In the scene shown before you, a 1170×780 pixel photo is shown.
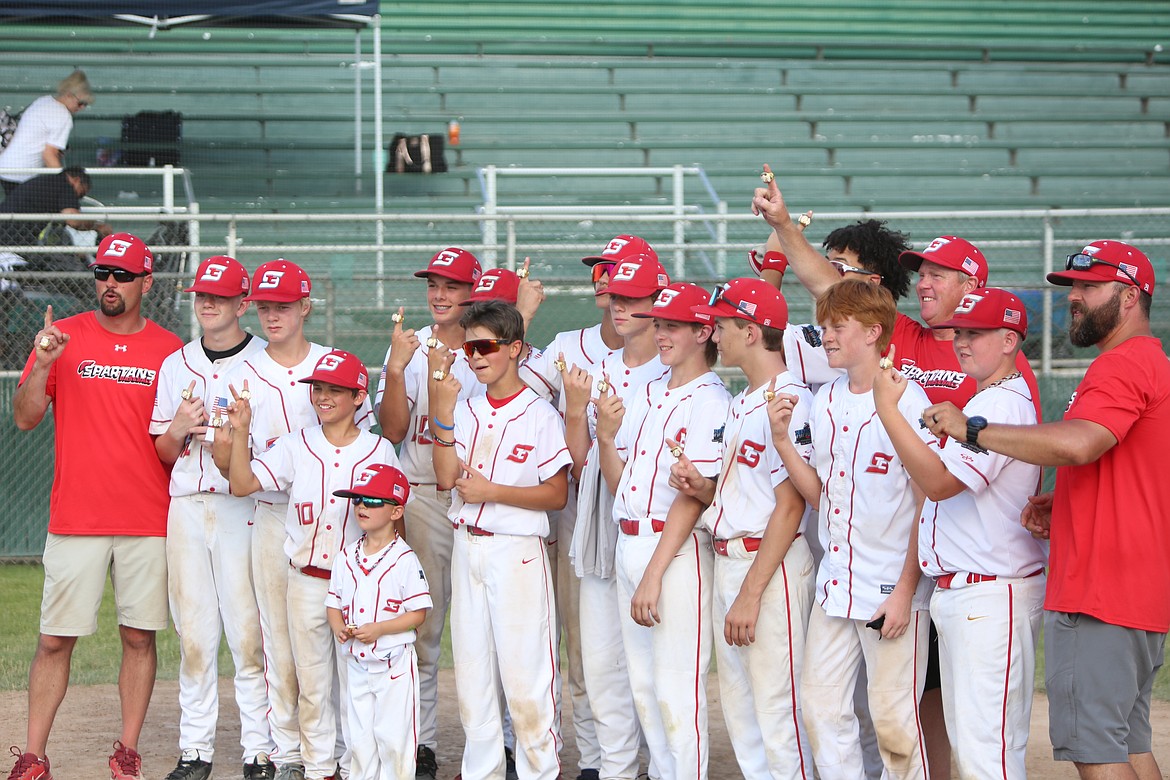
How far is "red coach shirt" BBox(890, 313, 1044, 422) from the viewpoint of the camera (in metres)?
4.31

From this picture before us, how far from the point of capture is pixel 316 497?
15.5 feet

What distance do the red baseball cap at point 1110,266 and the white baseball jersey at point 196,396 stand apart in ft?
9.66

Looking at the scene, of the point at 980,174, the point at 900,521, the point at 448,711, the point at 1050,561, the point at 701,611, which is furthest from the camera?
the point at 980,174

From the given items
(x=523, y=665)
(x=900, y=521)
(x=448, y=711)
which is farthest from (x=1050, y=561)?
(x=448, y=711)

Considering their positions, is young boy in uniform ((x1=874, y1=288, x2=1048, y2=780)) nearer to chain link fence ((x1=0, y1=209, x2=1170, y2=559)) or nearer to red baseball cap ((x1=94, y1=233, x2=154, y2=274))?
red baseball cap ((x1=94, y1=233, x2=154, y2=274))

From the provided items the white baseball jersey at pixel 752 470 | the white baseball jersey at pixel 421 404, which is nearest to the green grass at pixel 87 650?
the white baseball jersey at pixel 421 404

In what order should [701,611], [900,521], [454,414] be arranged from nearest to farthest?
[900,521]
[701,611]
[454,414]

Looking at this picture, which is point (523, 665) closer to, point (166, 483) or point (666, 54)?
point (166, 483)

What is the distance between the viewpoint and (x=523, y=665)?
4621mm

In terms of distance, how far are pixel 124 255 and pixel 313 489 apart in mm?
1182

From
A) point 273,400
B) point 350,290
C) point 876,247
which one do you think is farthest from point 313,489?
point 350,290

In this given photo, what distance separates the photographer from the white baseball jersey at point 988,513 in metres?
3.80

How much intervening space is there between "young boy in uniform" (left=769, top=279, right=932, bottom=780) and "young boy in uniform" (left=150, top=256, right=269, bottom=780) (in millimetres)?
2112

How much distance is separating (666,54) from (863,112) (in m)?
2.43
